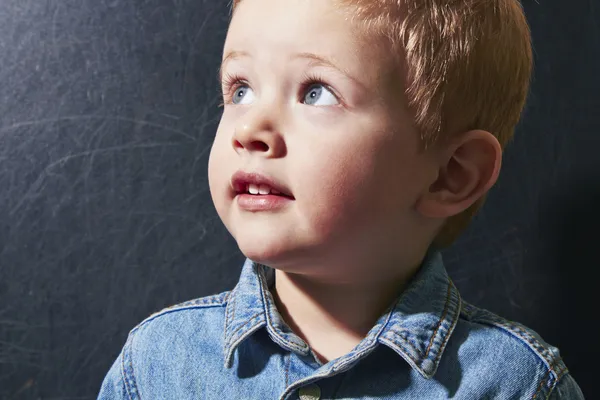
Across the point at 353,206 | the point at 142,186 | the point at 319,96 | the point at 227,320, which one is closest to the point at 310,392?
the point at 227,320

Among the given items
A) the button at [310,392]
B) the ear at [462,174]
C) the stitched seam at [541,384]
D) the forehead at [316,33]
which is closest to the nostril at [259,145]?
the forehead at [316,33]

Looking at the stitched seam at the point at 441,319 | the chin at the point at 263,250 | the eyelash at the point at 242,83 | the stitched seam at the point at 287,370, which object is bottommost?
the stitched seam at the point at 287,370

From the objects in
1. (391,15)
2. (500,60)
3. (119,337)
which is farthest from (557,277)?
(119,337)

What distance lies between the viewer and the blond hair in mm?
972

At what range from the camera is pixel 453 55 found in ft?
3.28

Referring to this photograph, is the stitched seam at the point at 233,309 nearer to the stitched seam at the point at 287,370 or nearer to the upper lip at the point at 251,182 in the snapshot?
the stitched seam at the point at 287,370

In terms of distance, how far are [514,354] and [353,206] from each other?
327 mm

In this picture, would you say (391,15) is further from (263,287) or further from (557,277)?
(557,277)

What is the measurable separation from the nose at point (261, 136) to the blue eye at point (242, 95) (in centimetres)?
7

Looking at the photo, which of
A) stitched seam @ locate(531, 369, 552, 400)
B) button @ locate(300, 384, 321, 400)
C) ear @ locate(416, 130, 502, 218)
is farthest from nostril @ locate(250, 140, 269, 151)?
stitched seam @ locate(531, 369, 552, 400)

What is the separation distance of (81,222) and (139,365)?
1.03ft

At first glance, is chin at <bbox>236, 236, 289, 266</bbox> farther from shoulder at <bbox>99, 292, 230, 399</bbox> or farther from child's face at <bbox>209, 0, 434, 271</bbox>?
shoulder at <bbox>99, 292, 230, 399</bbox>

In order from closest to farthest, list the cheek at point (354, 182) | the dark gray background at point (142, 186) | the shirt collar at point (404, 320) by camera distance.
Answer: the cheek at point (354, 182)
the shirt collar at point (404, 320)
the dark gray background at point (142, 186)

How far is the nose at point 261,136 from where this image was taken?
95 cm
